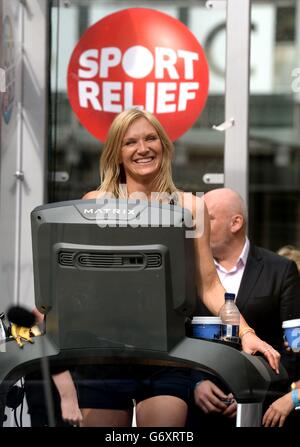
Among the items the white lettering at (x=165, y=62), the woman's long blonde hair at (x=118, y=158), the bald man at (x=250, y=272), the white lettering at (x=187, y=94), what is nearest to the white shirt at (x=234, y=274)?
the bald man at (x=250, y=272)

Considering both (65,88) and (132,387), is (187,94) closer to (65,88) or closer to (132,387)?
(65,88)

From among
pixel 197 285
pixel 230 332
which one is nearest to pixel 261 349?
pixel 230 332

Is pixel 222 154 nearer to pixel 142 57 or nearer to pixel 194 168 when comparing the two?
pixel 194 168

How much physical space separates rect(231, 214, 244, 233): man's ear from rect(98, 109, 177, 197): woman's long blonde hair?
401 mm

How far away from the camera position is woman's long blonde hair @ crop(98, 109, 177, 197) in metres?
2.88

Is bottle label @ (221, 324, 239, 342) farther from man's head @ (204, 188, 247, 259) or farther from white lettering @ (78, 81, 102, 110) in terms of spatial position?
white lettering @ (78, 81, 102, 110)

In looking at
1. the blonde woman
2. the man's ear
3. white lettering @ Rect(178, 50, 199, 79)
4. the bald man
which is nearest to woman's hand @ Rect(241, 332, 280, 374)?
Answer: the blonde woman

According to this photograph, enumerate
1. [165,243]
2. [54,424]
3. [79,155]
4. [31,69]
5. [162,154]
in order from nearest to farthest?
[165,243]
[54,424]
[162,154]
[31,69]
[79,155]

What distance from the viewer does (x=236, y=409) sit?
96.4 inches

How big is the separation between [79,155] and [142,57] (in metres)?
0.54

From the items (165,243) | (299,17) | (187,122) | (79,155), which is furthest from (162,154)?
(299,17)

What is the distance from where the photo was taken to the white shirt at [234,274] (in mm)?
3102

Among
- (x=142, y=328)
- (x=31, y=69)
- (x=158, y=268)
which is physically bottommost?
(x=142, y=328)

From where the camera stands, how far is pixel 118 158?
293 cm
